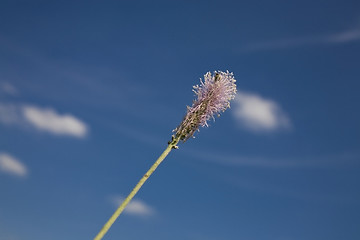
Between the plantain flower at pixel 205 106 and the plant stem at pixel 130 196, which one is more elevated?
the plantain flower at pixel 205 106

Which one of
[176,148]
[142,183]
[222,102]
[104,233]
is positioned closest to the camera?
[104,233]

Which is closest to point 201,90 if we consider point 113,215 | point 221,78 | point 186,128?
point 221,78

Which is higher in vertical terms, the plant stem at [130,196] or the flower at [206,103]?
the flower at [206,103]

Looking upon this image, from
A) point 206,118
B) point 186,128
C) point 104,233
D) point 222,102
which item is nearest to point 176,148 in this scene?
point 186,128

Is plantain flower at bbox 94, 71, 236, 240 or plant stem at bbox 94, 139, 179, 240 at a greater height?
plantain flower at bbox 94, 71, 236, 240

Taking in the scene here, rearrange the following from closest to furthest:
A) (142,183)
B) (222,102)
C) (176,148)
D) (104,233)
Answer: (104,233) → (142,183) → (176,148) → (222,102)

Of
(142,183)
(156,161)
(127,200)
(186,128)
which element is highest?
(186,128)

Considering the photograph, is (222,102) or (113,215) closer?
(113,215)

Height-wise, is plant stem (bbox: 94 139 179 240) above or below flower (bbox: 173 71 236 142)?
below

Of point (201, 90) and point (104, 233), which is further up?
point (201, 90)

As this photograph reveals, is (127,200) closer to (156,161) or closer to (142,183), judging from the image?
(142,183)
